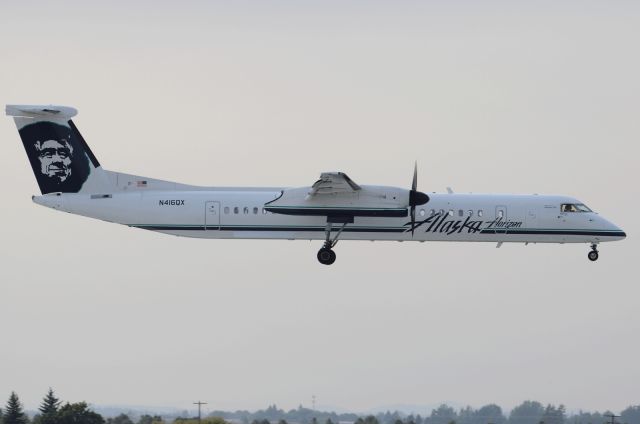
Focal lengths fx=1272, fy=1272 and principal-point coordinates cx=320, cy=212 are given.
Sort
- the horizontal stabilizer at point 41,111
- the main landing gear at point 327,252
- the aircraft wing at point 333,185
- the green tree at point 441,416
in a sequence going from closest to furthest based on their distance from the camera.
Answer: the aircraft wing at point 333,185 < the main landing gear at point 327,252 < the horizontal stabilizer at point 41,111 < the green tree at point 441,416

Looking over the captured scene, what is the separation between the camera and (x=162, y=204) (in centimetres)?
4997

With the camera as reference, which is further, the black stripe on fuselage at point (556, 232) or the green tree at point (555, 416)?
the green tree at point (555, 416)

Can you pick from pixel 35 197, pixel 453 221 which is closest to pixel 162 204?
pixel 35 197

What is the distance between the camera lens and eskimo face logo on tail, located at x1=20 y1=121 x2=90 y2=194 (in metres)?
50.9

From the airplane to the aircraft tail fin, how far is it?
40 millimetres

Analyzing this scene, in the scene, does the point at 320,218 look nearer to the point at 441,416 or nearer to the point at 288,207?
the point at 288,207

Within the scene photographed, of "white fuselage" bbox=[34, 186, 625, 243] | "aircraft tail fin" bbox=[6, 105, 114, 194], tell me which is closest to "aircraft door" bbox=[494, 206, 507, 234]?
"white fuselage" bbox=[34, 186, 625, 243]

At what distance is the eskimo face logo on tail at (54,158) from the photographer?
2004 inches

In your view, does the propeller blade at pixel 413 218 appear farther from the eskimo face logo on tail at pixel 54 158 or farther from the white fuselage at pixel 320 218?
the eskimo face logo on tail at pixel 54 158

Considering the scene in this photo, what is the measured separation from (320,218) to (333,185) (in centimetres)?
177

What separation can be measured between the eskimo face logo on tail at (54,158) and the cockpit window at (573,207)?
19.2m

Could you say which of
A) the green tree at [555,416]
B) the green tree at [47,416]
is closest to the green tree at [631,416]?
the green tree at [555,416]

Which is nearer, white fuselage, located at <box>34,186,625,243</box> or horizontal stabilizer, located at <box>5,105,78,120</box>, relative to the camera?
white fuselage, located at <box>34,186,625,243</box>

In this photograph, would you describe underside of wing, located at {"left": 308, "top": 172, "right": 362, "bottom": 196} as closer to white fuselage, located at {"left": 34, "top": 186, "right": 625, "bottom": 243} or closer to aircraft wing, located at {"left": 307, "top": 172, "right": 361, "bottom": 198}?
aircraft wing, located at {"left": 307, "top": 172, "right": 361, "bottom": 198}
